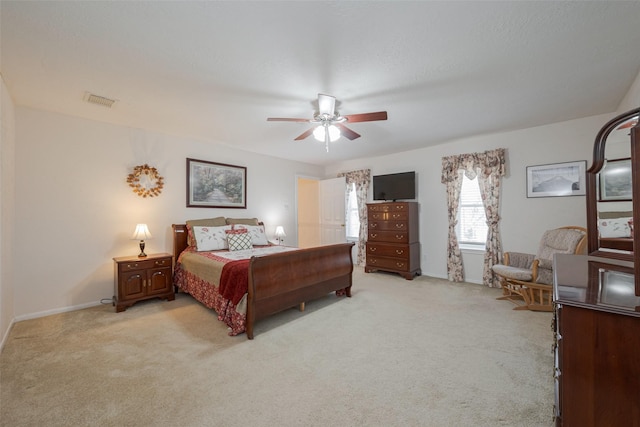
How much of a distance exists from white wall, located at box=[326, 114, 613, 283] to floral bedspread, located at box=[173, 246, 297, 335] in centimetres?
359

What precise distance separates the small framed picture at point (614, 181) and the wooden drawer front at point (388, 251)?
10.5ft

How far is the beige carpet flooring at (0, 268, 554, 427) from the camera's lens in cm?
163

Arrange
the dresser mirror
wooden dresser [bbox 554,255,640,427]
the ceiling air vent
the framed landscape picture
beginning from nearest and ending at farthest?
wooden dresser [bbox 554,255,640,427]
the dresser mirror
the ceiling air vent
the framed landscape picture

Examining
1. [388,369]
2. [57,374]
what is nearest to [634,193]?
[388,369]

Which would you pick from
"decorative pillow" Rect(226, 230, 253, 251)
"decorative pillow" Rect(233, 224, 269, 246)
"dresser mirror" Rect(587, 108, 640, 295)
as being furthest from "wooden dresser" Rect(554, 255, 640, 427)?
"decorative pillow" Rect(233, 224, 269, 246)

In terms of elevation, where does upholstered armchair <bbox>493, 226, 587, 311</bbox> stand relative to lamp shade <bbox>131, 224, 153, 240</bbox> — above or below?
below

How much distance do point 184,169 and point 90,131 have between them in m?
1.25

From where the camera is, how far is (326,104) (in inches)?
107

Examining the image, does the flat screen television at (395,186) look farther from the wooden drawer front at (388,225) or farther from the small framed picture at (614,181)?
the small framed picture at (614,181)

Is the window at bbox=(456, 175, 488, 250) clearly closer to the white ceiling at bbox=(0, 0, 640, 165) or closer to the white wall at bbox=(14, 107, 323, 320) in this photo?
the white ceiling at bbox=(0, 0, 640, 165)

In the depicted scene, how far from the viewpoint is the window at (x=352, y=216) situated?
6.27 m

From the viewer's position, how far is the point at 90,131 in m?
3.51

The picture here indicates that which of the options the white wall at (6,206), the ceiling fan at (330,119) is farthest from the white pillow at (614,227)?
the white wall at (6,206)

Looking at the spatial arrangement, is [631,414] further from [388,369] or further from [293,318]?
[293,318]
